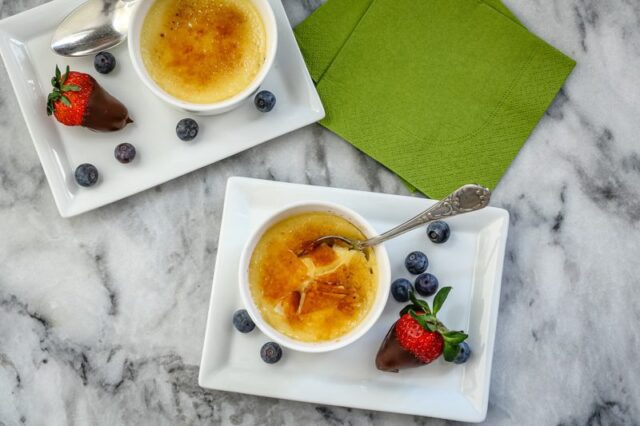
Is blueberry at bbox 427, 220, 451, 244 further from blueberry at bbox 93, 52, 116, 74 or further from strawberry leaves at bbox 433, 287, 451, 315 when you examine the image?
blueberry at bbox 93, 52, 116, 74

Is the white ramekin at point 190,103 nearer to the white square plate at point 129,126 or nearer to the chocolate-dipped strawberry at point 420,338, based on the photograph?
the white square plate at point 129,126

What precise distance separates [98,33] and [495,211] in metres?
1.09

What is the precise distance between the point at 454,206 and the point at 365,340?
0.43 metres

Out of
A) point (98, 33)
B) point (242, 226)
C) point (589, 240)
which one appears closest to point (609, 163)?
point (589, 240)

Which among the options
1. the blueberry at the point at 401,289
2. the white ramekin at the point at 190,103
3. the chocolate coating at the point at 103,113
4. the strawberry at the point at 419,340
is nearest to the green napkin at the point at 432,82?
the white ramekin at the point at 190,103

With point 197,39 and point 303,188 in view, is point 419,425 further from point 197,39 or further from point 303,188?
point 197,39

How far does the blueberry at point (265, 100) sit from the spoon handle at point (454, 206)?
0.44m

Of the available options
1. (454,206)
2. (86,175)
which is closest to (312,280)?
(454,206)

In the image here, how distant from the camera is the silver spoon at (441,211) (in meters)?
1.30

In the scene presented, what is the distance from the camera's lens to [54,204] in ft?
5.47

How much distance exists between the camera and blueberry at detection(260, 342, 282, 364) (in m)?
1.50

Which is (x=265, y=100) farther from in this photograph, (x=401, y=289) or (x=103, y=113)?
(x=401, y=289)

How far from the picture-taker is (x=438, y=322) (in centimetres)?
144

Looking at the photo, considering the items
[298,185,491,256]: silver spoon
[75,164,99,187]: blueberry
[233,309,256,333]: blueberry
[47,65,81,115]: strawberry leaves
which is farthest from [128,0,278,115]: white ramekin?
[233,309,256,333]: blueberry
